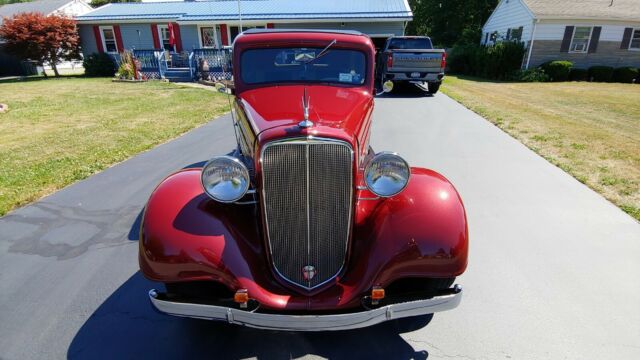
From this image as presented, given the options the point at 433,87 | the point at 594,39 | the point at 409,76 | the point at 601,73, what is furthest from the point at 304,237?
the point at 594,39

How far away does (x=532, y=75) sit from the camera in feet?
60.6

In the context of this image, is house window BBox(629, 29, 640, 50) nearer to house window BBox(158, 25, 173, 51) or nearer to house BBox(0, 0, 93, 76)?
house window BBox(158, 25, 173, 51)

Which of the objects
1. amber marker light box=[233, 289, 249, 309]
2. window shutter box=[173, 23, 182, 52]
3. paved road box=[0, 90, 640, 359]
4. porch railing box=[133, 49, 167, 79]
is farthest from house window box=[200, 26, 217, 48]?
amber marker light box=[233, 289, 249, 309]

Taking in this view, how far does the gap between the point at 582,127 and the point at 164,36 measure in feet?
68.8

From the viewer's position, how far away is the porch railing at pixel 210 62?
54.3 feet

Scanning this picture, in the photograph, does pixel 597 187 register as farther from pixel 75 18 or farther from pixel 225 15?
pixel 75 18

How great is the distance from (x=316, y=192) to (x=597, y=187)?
471cm

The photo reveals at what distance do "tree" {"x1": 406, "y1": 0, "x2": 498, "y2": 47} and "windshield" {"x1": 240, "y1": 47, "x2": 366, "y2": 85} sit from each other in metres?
33.2

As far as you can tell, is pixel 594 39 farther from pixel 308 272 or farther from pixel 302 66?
pixel 308 272

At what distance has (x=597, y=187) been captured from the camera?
16.2 ft

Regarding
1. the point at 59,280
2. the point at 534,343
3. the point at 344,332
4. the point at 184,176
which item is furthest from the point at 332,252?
the point at 59,280

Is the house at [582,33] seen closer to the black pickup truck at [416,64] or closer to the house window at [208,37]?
the black pickup truck at [416,64]

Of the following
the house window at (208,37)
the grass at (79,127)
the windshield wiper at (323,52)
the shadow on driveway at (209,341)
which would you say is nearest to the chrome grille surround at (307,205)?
the shadow on driveway at (209,341)

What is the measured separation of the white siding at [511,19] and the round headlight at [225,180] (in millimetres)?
21819
